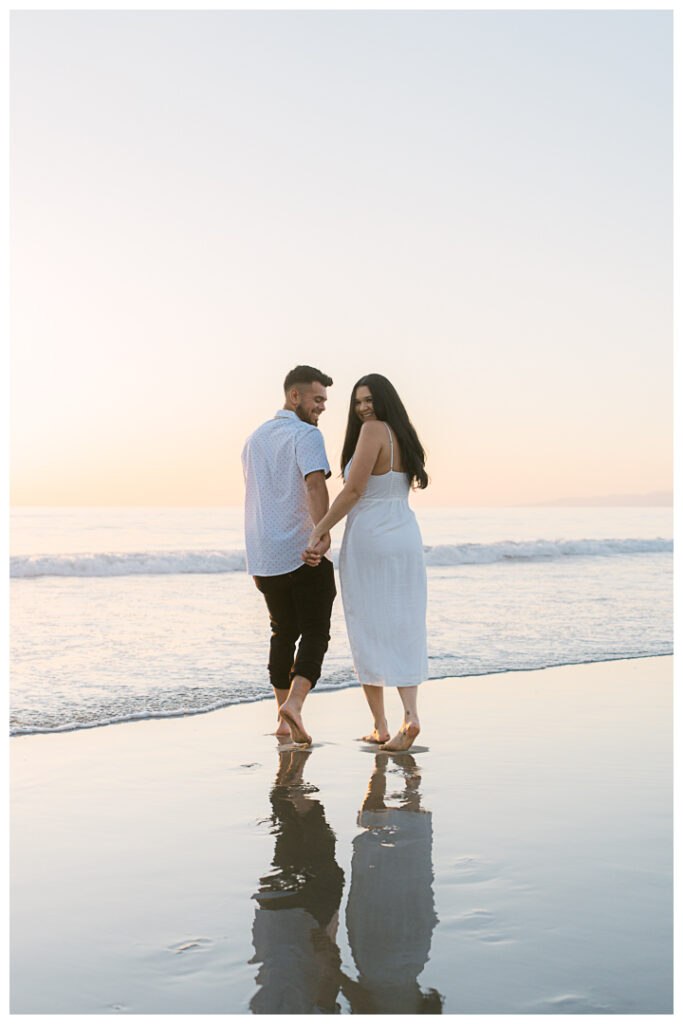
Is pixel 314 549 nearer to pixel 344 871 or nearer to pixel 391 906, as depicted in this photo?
pixel 344 871

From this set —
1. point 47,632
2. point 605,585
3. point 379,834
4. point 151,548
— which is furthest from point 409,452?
Result: point 151,548

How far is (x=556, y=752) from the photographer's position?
4.59 meters

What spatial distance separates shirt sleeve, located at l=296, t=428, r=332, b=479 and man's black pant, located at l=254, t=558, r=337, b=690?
1.69 ft

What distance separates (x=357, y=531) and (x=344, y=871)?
7.18 feet

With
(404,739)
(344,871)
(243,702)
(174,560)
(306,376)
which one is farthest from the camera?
(174,560)

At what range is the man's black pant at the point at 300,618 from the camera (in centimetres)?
484

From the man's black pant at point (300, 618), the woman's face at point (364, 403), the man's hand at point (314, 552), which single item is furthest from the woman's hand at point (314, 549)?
the woman's face at point (364, 403)

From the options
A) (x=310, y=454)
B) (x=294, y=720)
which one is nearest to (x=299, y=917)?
(x=294, y=720)

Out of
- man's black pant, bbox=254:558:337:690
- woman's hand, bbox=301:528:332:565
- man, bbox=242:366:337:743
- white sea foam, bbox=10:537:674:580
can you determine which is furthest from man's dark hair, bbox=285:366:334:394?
white sea foam, bbox=10:537:674:580

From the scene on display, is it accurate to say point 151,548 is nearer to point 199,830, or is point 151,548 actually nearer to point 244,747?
point 244,747

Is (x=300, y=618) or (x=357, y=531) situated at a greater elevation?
(x=357, y=531)

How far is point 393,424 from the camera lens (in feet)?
15.9

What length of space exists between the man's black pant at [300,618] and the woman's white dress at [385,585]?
0.13m
